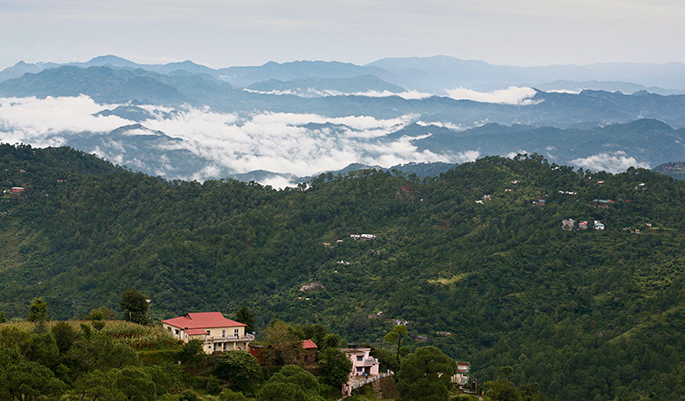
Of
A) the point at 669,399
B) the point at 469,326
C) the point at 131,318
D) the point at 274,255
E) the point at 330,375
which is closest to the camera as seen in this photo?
the point at 330,375

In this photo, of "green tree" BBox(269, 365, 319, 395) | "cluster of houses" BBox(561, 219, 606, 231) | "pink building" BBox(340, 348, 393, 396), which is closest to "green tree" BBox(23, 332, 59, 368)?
"green tree" BBox(269, 365, 319, 395)

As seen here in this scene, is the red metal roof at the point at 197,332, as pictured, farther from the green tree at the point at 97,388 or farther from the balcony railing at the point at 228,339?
the green tree at the point at 97,388

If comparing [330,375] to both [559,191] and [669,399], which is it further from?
[559,191]

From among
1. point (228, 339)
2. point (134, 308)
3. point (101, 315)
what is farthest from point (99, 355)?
point (101, 315)

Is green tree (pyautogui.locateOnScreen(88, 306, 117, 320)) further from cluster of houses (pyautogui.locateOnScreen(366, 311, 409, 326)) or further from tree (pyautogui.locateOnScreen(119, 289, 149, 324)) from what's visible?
cluster of houses (pyautogui.locateOnScreen(366, 311, 409, 326))

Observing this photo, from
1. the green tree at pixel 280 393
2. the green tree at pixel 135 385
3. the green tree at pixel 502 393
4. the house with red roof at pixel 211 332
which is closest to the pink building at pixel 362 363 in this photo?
the house with red roof at pixel 211 332

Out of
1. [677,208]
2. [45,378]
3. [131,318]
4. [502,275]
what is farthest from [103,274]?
[677,208]
